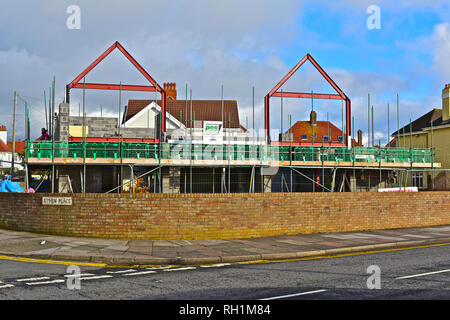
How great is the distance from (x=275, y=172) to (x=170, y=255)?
41.5ft

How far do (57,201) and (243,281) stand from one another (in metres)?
7.90

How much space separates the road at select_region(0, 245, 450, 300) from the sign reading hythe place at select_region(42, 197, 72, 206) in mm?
3488

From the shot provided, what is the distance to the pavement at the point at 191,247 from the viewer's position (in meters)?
10.5

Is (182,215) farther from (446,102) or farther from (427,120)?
(427,120)

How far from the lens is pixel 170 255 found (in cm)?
1083

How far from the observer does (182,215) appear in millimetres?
13438

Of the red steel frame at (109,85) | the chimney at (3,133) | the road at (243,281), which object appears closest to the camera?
the road at (243,281)

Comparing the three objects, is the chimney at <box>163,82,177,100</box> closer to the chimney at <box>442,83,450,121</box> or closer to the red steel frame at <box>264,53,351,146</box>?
the red steel frame at <box>264,53,351,146</box>

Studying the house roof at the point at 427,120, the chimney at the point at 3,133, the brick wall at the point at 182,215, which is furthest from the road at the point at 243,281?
the chimney at the point at 3,133

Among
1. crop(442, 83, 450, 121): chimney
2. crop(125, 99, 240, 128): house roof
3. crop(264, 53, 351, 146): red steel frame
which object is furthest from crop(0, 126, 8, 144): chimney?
crop(442, 83, 450, 121): chimney

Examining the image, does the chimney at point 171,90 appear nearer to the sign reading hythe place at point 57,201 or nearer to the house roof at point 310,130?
the house roof at point 310,130

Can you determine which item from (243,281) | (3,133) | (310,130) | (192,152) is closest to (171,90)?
(310,130)

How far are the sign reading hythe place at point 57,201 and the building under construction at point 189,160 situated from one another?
2.47 metres
